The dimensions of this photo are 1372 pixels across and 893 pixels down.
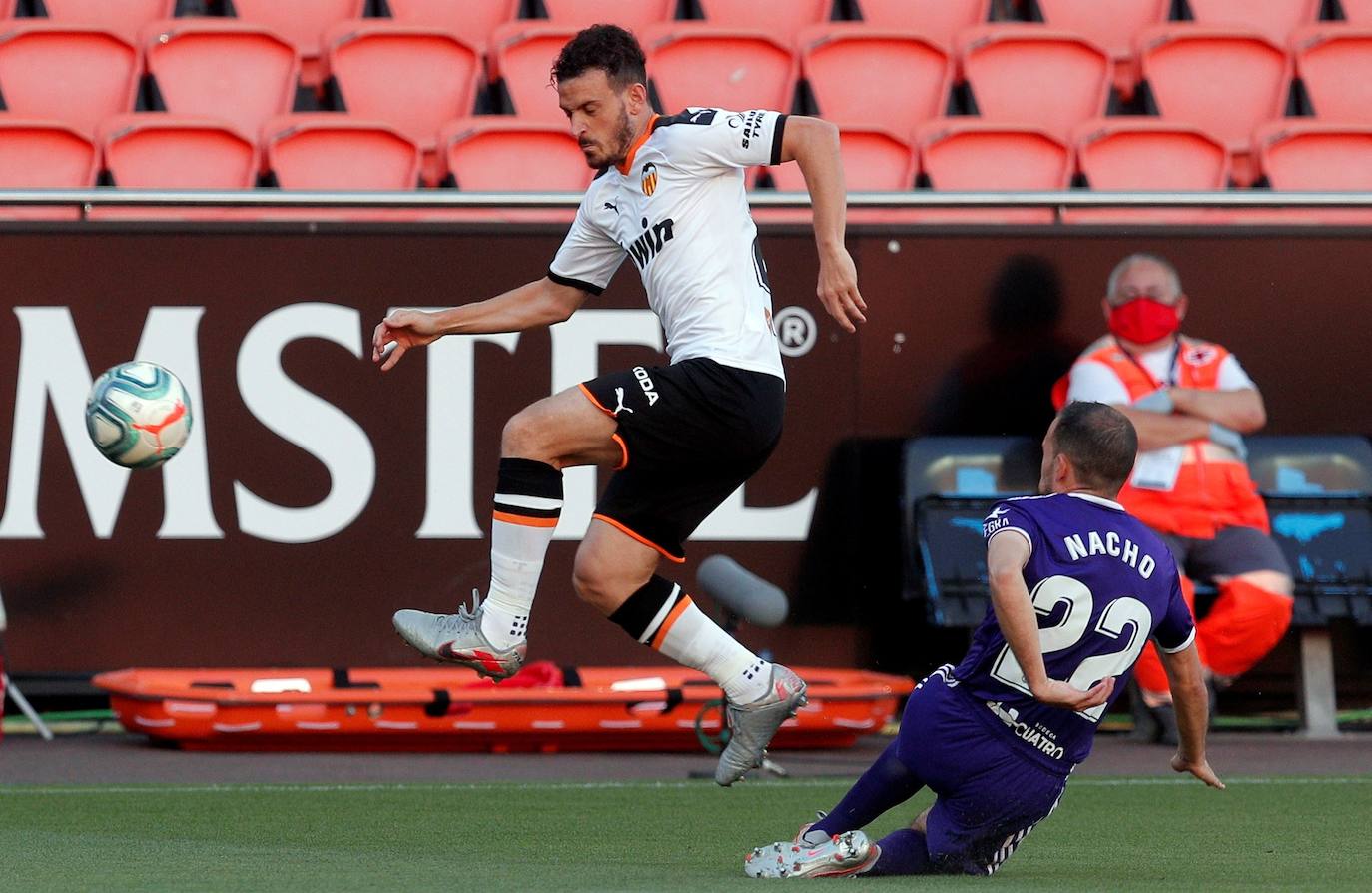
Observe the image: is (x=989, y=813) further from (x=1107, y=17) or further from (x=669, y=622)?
(x=1107, y=17)

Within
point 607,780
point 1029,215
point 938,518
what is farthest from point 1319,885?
point 1029,215

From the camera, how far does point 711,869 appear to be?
15.9ft

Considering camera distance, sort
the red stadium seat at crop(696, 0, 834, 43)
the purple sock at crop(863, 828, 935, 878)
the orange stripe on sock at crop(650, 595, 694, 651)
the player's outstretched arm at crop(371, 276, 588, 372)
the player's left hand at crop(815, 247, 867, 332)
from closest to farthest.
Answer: the purple sock at crop(863, 828, 935, 878) → the player's left hand at crop(815, 247, 867, 332) → the orange stripe on sock at crop(650, 595, 694, 651) → the player's outstretched arm at crop(371, 276, 588, 372) → the red stadium seat at crop(696, 0, 834, 43)

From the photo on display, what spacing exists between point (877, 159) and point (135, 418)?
4962mm

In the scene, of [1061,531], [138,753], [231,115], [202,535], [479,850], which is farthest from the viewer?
[231,115]

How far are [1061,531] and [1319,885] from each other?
3.32 ft

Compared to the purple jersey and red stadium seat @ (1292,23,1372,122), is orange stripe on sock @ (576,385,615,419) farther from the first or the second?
red stadium seat @ (1292,23,1372,122)

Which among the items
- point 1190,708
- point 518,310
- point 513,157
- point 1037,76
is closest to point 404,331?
point 518,310

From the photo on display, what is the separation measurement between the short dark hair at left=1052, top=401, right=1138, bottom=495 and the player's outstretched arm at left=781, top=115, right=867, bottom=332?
1.93 ft

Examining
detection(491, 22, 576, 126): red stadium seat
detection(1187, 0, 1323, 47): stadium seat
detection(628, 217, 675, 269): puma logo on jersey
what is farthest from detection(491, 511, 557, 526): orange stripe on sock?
detection(1187, 0, 1323, 47): stadium seat

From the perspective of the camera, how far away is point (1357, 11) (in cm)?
1177

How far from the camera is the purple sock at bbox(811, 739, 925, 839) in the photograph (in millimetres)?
4703

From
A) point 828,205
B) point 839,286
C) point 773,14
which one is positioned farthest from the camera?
point 773,14

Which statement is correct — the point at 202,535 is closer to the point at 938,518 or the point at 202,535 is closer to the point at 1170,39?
the point at 938,518
